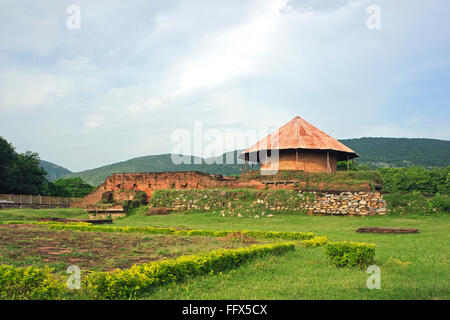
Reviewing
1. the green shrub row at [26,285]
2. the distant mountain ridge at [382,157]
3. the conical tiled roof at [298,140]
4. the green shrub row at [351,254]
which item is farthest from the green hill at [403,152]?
the green shrub row at [26,285]

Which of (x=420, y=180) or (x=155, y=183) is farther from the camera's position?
(x=420, y=180)

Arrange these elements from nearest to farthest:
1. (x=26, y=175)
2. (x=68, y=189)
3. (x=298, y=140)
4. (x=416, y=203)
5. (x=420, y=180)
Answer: (x=416, y=203), (x=298, y=140), (x=26, y=175), (x=420, y=180), (x=68, y=189)

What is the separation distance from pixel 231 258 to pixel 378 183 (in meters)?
15.8

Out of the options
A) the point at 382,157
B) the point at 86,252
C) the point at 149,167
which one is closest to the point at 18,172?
the point at 86,252

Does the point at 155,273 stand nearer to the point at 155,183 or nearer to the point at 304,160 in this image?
the point at 304,160

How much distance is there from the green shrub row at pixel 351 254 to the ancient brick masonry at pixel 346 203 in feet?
32.5

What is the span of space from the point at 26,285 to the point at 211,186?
1835cm

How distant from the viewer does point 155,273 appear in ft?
15.4

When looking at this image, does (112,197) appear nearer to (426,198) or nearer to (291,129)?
(291,129)

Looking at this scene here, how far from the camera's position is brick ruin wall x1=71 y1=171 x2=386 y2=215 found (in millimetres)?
15859

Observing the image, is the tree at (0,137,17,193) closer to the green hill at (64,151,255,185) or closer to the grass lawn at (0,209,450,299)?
the grass lawn at (0,209,450,299)

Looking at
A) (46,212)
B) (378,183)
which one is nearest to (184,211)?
(46,212)

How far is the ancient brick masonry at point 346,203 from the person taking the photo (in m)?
15.6

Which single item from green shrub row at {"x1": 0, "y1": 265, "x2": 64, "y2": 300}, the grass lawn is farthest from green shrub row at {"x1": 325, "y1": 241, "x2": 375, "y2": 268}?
green shrub row at {"x1": 0, "y1": 265, "x2": 64, "y2": 300}
